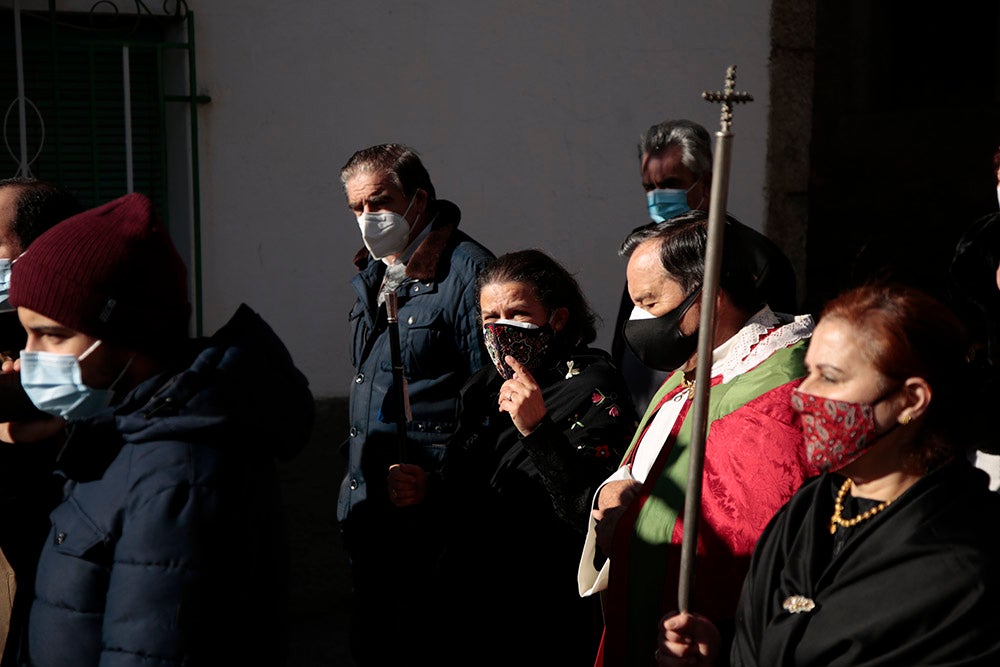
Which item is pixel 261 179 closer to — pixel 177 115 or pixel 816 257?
pixel 177 115

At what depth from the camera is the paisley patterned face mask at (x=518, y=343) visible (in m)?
3.44

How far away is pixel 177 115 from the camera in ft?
17.9

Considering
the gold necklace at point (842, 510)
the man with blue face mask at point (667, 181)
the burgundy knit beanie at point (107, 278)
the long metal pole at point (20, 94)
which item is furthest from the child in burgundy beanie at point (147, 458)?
the long metal pole at point (20, 94)

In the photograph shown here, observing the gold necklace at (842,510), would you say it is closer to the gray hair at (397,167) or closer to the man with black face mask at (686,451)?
the man with black face mask at (686,451)

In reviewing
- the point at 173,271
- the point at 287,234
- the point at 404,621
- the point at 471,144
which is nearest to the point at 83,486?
the point at 173,271

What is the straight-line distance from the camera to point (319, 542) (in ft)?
19.2

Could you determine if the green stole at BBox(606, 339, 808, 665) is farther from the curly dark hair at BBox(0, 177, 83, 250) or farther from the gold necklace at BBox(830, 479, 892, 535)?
the curly dark hair at BBox(0, 177, 83, 250)

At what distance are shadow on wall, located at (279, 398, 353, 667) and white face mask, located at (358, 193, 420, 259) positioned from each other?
1459mm

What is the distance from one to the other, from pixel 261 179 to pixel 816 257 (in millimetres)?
2807

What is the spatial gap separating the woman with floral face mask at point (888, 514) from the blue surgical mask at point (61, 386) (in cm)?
125

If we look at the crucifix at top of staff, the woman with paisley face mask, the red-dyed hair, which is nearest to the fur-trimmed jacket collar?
the woman with paisley face mask

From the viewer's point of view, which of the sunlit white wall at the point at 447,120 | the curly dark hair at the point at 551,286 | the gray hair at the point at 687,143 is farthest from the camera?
the sunlit white wall at the point at 447,120

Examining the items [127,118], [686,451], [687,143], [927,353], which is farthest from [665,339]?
[127,118]

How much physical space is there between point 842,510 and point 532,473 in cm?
122
